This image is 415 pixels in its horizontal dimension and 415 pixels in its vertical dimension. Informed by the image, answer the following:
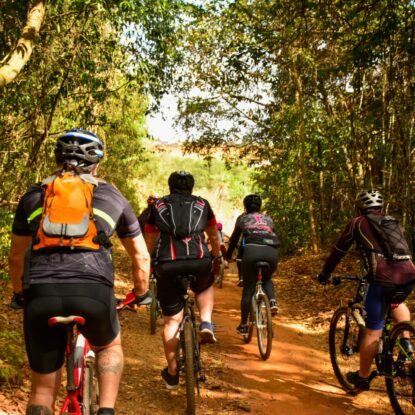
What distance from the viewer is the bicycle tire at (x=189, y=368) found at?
184 inches

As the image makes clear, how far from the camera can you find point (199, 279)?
5203 millimetres

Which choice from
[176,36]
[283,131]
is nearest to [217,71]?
[283,131]

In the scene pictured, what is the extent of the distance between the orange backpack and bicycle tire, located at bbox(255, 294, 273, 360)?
4260 millimetres

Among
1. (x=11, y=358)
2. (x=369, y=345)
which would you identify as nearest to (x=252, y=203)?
(x=369, y=345)

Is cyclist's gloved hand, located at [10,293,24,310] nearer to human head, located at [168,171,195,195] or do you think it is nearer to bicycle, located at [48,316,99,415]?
bicycle, located at [48,316,99,415]

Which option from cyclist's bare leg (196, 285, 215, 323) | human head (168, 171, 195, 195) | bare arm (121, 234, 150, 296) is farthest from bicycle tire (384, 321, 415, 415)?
bare arm (121, 234, 150, 296)

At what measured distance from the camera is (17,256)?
3062 mm

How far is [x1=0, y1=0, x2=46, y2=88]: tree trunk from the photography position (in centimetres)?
630

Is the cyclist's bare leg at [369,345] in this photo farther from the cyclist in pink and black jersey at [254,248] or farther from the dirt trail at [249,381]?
the cyclist in pink and black jersey at [254,248]

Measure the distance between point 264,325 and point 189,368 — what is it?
2.43 meters

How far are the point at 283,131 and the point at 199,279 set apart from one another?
12971 millimetres

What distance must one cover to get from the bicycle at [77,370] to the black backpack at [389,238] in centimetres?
303

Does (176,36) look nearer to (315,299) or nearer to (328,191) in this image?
(315,299)

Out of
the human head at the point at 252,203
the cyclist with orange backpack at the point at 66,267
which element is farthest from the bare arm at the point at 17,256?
the human head at the point at 252,203
